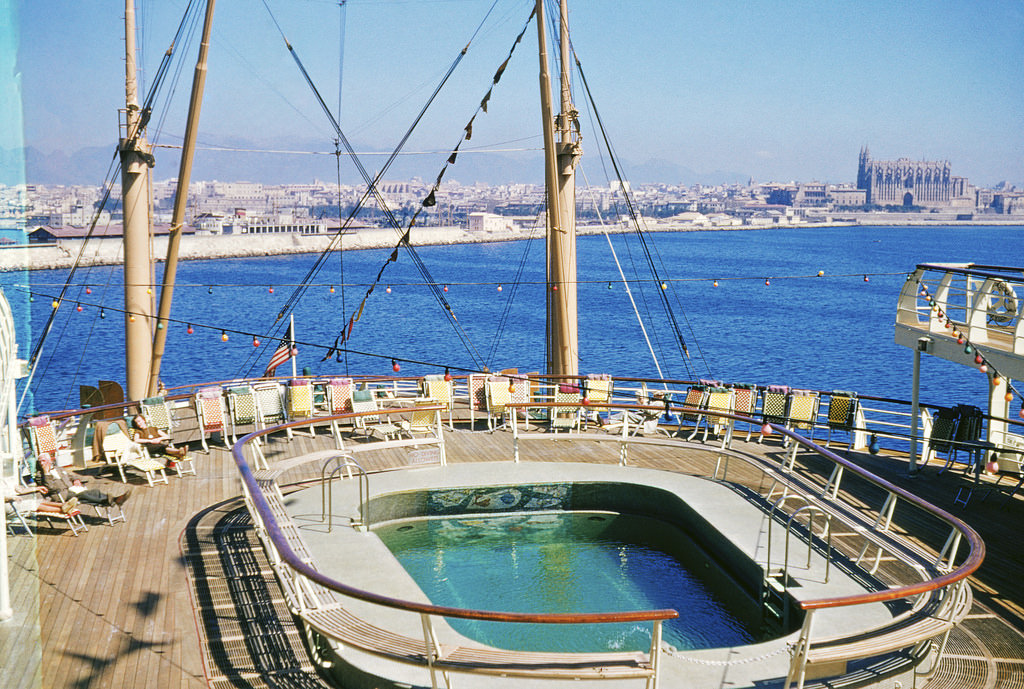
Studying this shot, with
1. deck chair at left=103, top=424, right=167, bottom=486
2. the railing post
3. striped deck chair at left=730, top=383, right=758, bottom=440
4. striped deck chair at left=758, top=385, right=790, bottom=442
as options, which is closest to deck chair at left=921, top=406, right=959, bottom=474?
striped deck chair at left=758, top=385, right=790, bottom=442

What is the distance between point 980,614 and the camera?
8477 mm

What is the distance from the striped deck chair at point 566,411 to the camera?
50.3 feet

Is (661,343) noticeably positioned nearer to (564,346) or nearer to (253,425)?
(564,346)

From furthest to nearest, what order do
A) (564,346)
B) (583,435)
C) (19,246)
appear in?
(564,346)
(583,435)
(19,246)

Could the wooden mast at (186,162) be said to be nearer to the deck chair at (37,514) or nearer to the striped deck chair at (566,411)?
the deck chair at (37,514)

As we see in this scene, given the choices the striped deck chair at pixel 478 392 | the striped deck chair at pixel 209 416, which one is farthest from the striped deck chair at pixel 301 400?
the striped deck chair at pixel 478 392

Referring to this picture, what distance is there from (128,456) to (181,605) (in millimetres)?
4824

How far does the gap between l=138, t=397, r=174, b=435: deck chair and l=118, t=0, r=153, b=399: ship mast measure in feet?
18.0

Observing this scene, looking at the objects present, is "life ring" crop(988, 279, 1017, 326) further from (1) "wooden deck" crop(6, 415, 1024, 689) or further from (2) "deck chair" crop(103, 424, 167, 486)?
(2) "deck chair" crop(103, 424, 167, 486)

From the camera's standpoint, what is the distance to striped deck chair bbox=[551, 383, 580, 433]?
15329mm

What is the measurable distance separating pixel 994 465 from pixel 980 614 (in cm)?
441

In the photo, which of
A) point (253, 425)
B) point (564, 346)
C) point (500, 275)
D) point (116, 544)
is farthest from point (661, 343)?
point (116, 544)

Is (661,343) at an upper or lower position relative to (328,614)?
lower

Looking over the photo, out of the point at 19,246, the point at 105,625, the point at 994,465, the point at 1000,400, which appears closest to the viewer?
the point at 19,246
